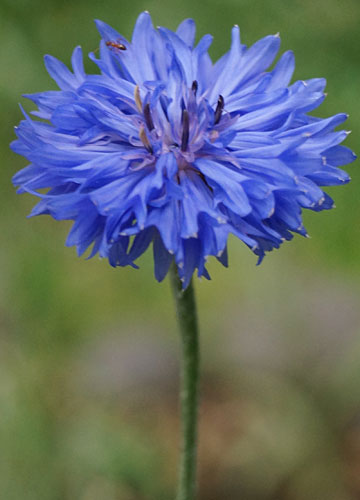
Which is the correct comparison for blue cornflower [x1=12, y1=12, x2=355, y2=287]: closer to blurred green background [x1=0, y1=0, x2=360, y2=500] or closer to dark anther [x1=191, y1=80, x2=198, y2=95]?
dark anther [x1=191, y1=80, x2=198, y2=95]

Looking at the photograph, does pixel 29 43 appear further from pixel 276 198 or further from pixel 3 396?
pixel 276 198

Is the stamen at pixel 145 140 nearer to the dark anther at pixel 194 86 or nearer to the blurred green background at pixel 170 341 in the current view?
the dark anther at pixel 194 86

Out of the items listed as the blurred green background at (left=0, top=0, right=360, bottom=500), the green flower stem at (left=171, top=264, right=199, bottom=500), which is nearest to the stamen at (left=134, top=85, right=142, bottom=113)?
the green flower stem at (left=171, top=264, right=199, bottom=500)

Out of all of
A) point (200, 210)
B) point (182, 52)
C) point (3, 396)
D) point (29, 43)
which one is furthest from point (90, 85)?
point (29, 43)

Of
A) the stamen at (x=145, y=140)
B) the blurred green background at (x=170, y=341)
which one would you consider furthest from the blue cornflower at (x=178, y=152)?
the blurred green background at (x=170, y=341)

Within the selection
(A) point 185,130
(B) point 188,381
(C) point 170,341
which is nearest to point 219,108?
(A) point 185,130

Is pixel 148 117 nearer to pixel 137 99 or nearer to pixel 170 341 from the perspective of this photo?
pixel 137 99
